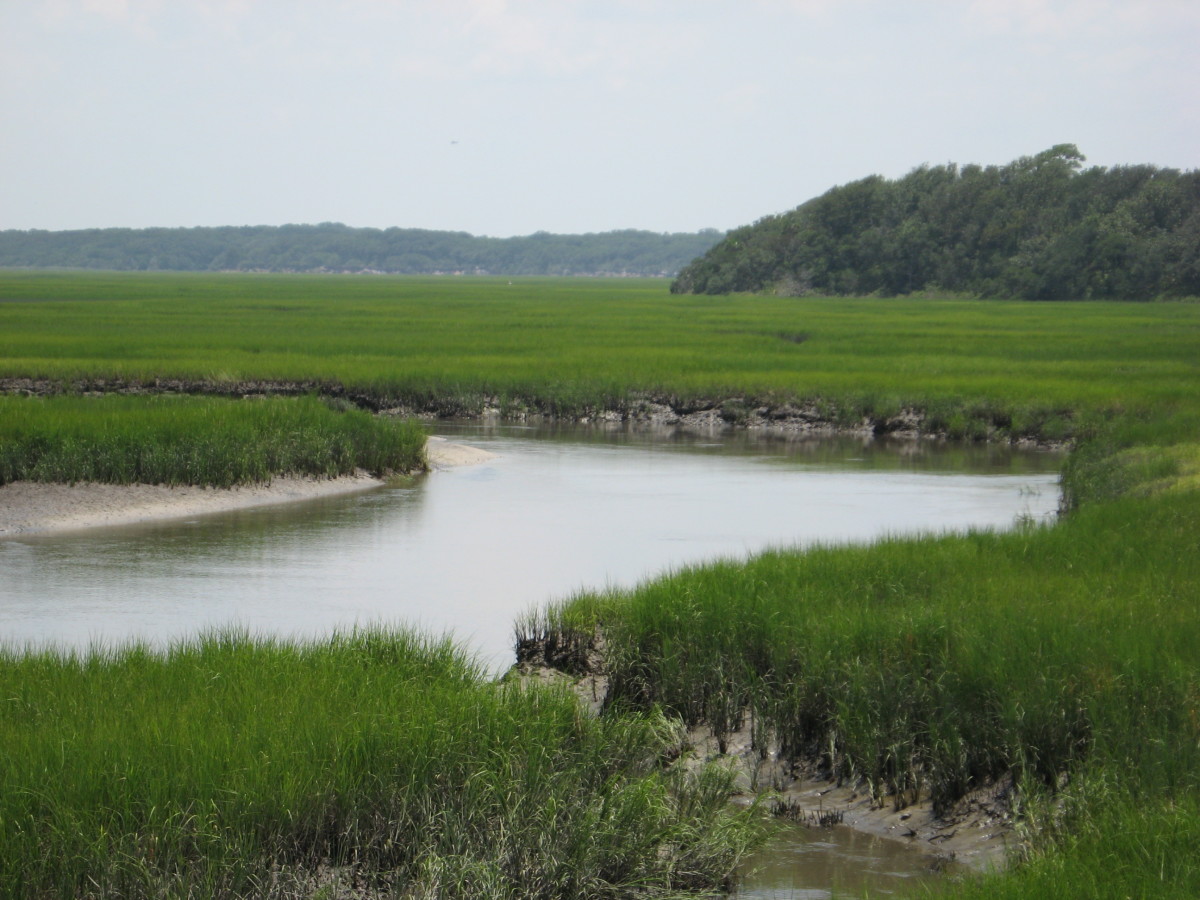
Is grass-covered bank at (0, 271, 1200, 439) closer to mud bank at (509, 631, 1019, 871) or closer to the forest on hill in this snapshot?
mud bank at (509, 631, 1019, 871)

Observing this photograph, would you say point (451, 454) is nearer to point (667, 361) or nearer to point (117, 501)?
point (117, 501)

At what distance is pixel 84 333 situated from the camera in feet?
126

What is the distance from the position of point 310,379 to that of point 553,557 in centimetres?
1491

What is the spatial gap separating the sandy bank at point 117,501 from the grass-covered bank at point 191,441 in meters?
0.19

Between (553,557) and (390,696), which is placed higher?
(390,696)

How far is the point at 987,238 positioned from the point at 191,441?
69.7 metres

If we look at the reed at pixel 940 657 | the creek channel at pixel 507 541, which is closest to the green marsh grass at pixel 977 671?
the reed at pixel 940 657

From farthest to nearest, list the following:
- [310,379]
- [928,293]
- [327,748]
Result: [928,293] < [310,379] < [327,748]

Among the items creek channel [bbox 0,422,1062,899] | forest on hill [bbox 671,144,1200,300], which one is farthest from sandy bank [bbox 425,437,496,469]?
forest on hill [bbox 671,144,1200,300]

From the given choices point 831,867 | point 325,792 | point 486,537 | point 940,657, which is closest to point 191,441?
point 486,537

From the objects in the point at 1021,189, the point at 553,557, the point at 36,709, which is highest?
the point at 1021,189

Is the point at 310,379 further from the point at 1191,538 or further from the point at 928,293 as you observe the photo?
the point at 928,293

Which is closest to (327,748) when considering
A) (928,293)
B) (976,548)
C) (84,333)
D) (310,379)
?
(976,548)

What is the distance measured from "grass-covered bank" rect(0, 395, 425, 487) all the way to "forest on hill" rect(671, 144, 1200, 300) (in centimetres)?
5989
